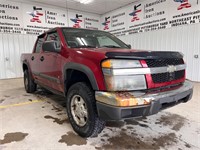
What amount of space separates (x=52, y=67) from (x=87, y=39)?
79cm

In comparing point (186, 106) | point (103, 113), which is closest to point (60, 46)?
point (103, 113)

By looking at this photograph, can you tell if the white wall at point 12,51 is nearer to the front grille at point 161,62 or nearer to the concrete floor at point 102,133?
the concrete floor at point 102,133

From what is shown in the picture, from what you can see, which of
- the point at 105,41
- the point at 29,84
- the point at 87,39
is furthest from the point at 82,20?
the point at 87,39

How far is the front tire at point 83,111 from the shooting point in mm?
1752

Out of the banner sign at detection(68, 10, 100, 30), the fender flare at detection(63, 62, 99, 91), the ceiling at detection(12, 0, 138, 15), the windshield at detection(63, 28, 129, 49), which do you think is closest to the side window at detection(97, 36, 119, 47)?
the windshield at detection(63, 28, 129, 49)

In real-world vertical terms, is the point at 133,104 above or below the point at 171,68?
below

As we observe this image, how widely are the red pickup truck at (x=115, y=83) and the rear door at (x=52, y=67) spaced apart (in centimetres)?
13

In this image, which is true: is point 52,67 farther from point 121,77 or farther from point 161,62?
point 161,62

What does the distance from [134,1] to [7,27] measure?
6.25 meters

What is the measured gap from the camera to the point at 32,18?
7.81 m

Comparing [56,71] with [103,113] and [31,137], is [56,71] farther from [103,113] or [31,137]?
[103,113]

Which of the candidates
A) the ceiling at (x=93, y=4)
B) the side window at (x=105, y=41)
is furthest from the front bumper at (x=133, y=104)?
the ceiling at (x=93, y=4)

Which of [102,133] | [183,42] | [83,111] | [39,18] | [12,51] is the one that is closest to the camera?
[83,111]

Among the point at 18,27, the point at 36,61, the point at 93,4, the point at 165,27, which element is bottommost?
the point at 36,61
